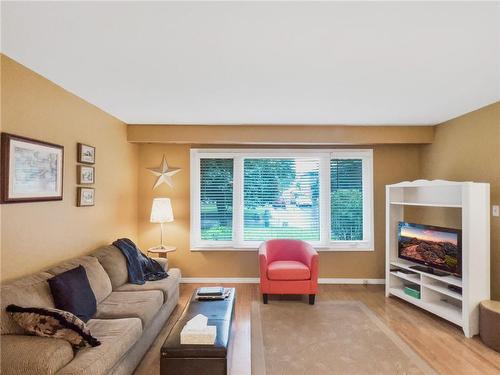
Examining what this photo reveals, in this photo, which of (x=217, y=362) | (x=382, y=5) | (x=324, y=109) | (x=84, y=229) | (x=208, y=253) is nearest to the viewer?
(x=382, y=5)

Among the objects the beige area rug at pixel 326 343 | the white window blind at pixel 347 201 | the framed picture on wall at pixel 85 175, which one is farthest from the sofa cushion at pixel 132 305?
the white window blind at pixel 347 201

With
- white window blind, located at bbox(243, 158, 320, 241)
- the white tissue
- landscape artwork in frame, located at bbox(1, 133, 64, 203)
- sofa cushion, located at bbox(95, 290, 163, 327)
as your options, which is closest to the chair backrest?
white window blind, located at bbox(243, 158, 320, 241)

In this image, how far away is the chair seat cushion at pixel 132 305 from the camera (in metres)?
2.63


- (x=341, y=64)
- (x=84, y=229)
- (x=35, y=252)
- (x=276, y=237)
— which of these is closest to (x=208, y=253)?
(x=276, y=237)

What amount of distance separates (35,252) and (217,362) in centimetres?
186

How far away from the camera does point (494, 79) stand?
2723 millimetres

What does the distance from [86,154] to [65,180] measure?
0.44 metres

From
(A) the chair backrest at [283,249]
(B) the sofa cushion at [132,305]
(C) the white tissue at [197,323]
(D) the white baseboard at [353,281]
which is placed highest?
(A) the chair backrest at [283,249]

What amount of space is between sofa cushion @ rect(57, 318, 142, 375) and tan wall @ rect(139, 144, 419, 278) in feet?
8.20

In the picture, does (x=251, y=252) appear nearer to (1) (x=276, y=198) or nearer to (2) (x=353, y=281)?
(1) (x=276, y=198)

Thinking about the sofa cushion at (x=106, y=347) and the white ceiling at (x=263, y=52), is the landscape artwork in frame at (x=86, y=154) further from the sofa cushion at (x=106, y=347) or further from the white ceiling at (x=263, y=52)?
the sofa cushion at (x=106, y=347)

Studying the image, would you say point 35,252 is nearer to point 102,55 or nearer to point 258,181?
point 102,55

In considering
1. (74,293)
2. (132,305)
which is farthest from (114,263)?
(74,293)

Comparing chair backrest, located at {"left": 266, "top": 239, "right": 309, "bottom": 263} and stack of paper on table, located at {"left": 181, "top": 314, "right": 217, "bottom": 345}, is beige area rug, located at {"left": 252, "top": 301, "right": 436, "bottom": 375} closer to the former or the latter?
stack of paper on table, located at {"left": 181, "top": 314, "right": 217, "bottom": 345}
